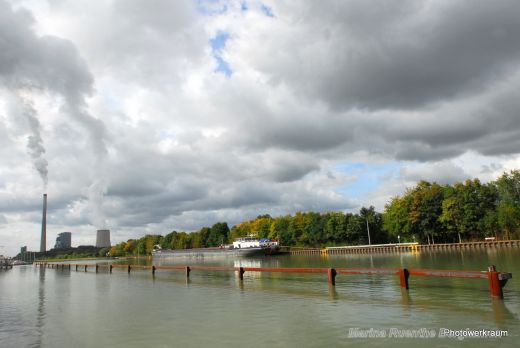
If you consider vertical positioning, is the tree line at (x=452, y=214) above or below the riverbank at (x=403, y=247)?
above

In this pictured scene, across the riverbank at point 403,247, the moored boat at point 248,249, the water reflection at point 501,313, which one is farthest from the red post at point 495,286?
the moored boat at point 248,249

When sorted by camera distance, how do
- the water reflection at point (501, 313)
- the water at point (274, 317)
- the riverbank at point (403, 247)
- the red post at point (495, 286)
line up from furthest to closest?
the riverbank at point (403, 247) < the red post at point (495, 286) < the water reflection at point (501, 313) < the water at point (274, 317)

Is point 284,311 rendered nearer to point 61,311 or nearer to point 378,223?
point 61,311

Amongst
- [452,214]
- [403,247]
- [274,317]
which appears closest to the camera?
[274,317]

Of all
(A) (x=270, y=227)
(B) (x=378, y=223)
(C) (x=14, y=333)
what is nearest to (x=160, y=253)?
(A) (x=270, y=227)

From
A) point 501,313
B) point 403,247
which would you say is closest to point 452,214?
point 403,247

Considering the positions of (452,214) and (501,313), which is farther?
(452,214)

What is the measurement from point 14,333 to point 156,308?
7.27 metres

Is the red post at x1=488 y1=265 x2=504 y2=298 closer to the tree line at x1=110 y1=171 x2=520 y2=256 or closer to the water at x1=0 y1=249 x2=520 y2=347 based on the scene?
the water at x1=0 y1=249 x2=520 y2=347

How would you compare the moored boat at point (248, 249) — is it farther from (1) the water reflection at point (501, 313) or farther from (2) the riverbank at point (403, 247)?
(1) the water reflection at point (501, 313)

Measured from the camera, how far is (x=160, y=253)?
183500 millimetres

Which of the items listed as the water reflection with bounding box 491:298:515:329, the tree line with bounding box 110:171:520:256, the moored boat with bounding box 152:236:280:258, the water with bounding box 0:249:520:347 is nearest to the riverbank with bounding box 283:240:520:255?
the tree line with bounding box 110:171:520:256

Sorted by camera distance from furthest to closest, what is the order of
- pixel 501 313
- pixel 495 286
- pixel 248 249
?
pixel 248 249, pixel 495 286, pixel 501 313

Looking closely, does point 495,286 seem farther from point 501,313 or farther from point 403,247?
point 403,247
